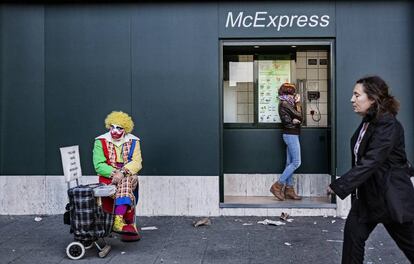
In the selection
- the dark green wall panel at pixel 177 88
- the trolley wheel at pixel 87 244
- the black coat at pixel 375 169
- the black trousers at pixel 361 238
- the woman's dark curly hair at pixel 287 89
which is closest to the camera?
the black coat at pixel 375 169

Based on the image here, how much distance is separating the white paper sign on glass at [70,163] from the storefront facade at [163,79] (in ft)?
5.36

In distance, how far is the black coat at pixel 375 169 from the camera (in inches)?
185

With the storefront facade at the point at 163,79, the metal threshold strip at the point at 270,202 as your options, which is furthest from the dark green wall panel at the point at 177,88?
the metal threshold strip at the point at 270,202

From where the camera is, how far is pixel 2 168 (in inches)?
→ 360

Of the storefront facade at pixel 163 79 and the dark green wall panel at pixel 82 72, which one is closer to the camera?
the storefront facade at pixel 163 79

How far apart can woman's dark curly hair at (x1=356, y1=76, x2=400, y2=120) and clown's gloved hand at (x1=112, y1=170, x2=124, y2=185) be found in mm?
3286

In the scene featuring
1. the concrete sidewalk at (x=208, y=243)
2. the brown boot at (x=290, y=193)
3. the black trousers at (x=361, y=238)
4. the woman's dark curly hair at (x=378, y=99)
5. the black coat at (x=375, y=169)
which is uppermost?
the woman's dark curly hair at (x=378, y=99)

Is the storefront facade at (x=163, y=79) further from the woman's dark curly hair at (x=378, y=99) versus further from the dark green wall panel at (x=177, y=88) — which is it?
the woman's dark curly hair at (x=378, y=99)

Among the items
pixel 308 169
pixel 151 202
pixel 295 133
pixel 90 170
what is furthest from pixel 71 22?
pixel 308 169

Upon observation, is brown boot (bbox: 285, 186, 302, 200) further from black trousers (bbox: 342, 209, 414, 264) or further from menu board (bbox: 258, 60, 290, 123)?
black trousers (bbox: 342, 209, 414, 264)

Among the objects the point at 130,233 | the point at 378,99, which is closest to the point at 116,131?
the point at 130,233

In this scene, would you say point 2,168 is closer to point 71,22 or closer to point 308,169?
point 71,22

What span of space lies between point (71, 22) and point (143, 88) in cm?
162

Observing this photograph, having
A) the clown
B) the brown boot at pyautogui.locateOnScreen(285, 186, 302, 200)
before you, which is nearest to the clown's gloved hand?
the clown
